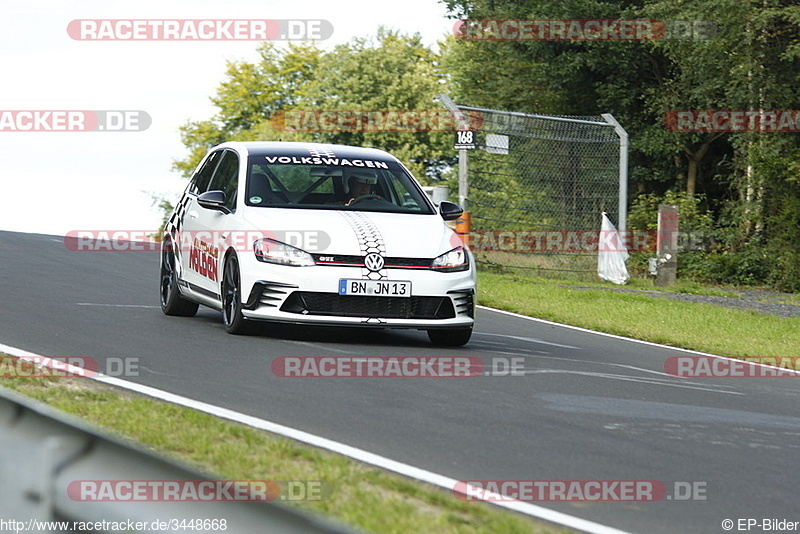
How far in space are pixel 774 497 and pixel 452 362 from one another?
4.35m

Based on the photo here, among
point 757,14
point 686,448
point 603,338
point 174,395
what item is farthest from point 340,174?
point 757,14

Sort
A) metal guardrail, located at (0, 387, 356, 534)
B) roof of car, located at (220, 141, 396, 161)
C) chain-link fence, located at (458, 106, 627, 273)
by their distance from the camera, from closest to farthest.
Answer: metal guardrail, located at (0, 387, 356, 534)
roof of car, located at (220, 141, 396, 161)
chain-link fence, located at (458, 106, 627, 273)

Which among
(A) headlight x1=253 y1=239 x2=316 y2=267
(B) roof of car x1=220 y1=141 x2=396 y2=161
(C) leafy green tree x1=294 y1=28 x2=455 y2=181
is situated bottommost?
(A) headlight x1=253 y1=239 x2=316 y2=267

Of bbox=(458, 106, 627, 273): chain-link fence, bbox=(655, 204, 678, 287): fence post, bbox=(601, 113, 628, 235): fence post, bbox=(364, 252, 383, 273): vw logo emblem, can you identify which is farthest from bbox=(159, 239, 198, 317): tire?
bbox=(601, 113, 628, 235): fence post

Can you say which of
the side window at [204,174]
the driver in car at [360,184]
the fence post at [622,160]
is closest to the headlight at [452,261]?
the driver in car at [360,184]

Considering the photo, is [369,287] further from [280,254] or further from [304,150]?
[304,150]

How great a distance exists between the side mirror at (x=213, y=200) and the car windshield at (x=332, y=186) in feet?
0.79

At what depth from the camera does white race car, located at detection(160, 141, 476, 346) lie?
33.6 ft

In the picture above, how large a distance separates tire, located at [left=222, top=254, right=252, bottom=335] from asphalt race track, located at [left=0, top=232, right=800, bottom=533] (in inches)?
4.1

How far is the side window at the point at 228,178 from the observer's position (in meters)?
11.6

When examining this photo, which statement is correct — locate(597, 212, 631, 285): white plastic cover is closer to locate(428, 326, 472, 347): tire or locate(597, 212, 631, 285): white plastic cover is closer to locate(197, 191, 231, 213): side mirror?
locate(428, 326, 472, 347): tire

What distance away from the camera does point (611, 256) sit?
76.7 feet

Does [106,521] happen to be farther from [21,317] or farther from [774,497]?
[21,317]

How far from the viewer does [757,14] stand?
88.5 feet
